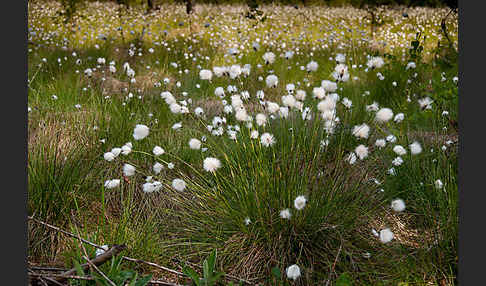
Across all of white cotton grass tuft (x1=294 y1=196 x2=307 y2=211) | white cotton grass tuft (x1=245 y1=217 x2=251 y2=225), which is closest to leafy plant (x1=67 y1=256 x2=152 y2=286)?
white cotton grass tuft (x1=245 y1=217 x2=251 y2=225)

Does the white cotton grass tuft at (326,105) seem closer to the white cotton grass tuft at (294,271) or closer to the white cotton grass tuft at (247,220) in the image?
the white cotton grass tuft at (247,220)

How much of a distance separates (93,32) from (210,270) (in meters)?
6.34

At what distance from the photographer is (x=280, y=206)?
181cm

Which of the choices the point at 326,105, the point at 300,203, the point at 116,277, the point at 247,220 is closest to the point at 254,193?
the point at 247,220

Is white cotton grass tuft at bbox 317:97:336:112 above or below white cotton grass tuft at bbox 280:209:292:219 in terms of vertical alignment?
above

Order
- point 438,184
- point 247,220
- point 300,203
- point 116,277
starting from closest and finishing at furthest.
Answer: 1. point 116,277
2. point 300,203
3. point 247,220
4. point 438,184

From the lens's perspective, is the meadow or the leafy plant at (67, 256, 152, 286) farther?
the meadow

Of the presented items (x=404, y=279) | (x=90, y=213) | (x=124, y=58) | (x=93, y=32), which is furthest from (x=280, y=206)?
(x=93, y=32)

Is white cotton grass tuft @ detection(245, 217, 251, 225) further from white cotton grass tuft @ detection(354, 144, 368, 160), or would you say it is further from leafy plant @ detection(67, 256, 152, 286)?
white cotton grass tuft @ detection(354, 144, 368, 160)

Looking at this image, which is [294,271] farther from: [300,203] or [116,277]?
[116,277]

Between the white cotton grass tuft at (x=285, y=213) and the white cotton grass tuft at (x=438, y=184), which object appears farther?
the white cotton grass tuft at (x=438, y=184)

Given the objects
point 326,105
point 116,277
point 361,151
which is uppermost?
point 326,105

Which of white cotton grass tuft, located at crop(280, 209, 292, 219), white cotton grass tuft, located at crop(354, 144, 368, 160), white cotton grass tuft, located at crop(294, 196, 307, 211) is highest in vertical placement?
white cotton grass tuft, located at crop(354, 144, 368, 160)

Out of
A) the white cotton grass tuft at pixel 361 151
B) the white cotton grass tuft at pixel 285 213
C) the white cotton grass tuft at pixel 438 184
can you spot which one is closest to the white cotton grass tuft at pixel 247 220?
the white cotton grass tuft at pixel 285 213
